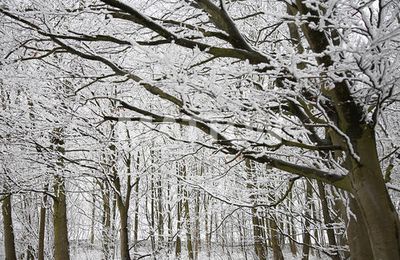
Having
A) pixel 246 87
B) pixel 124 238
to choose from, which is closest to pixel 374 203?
pixel 246 87

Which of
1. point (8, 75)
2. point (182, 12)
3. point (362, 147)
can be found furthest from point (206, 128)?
point (8, 75)

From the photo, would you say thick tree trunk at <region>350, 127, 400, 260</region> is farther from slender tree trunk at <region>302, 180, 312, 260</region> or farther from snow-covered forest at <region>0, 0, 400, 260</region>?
slender tree trunk at <region>302, 180, 312, 260</region>

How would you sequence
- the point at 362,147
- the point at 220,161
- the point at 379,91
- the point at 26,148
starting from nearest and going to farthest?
the point at 379,91, the point at 362,147, the point at 220,161, the point at 26,148

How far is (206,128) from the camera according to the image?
270cm

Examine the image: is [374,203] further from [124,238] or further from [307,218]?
[124,238]

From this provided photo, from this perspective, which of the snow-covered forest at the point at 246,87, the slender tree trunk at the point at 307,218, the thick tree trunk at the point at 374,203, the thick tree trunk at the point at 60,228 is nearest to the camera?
the snow-covered forest at the point at 246,87

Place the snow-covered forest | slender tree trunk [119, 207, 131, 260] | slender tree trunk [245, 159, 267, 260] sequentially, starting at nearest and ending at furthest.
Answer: the snow-covered forest, slender tree trunk [245, 159, 267, 260], slender tree trunk [119, 207, 131, 260]

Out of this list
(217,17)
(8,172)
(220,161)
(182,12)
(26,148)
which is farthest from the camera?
(8,172)

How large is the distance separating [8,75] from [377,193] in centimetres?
417

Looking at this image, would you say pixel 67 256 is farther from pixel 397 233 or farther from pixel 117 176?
pixel 397 233

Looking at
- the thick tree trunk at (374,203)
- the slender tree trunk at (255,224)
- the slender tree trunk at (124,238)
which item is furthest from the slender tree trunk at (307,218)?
the slender tree trunk at (124,238)

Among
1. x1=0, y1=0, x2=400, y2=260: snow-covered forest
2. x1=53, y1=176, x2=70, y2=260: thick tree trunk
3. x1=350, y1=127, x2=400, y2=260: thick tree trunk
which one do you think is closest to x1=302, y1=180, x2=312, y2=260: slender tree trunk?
x1=0, y1=0, x2=400, y2=260: snow-covered forest

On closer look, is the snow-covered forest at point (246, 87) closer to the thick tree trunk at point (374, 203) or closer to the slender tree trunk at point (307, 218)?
the thick tree trunk at point (374, 203)

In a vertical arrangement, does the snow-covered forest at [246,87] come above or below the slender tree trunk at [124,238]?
above
